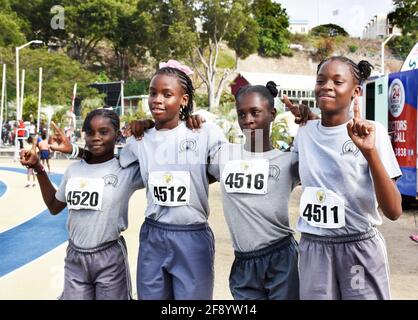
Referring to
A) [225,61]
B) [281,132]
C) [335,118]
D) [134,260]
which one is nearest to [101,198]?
[335,118]

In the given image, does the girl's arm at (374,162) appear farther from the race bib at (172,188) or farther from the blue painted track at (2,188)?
the blue painted track at (2,188)

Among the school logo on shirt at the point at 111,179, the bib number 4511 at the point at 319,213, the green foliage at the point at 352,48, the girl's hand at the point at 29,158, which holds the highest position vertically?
the green foliage at the point at 352,48

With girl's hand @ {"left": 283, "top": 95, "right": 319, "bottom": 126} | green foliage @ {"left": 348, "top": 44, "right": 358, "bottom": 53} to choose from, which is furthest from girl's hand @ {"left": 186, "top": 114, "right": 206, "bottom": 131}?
green foliage @ {"left": 348, "top": 44, "right": 358, "bottom": 53}

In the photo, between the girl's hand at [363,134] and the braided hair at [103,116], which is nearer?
the girl's hand at [363,134]

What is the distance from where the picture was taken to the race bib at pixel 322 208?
8.82 feet

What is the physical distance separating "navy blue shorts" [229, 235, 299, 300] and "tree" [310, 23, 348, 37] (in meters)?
77.0

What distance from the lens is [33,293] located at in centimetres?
509

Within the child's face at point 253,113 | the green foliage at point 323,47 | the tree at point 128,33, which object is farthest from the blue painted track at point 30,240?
the green foliage at point 323,47

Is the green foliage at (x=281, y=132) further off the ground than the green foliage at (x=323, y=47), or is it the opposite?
the green foliage at (x=323, y=47)

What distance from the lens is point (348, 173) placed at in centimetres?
269

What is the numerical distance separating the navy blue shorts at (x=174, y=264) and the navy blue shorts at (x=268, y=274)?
0.23m

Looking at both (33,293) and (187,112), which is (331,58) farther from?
(33,293)

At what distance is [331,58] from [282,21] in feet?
218
